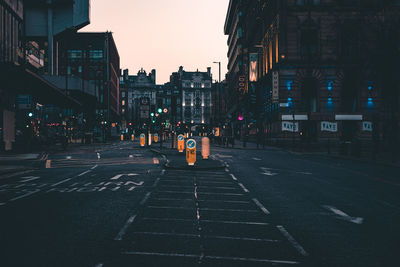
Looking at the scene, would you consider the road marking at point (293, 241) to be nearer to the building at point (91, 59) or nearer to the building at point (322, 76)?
the building at point (322, 76)

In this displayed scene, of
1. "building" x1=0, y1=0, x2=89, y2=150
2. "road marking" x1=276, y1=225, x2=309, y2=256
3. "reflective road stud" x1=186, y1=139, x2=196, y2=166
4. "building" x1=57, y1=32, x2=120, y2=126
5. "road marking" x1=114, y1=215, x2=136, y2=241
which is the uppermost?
"building" x1=57, y1=32, x2=120, y2=126

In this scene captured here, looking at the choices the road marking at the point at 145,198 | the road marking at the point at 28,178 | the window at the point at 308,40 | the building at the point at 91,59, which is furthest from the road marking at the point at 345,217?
the building at the point at 91,59

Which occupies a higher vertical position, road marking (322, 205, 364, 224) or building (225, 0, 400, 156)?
building (225, 0, 400, 156)

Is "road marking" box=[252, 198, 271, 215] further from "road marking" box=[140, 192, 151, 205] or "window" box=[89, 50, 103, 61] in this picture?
"window" box=[89, 50, 103, 61]

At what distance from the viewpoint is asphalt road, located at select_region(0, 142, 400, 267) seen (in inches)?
236

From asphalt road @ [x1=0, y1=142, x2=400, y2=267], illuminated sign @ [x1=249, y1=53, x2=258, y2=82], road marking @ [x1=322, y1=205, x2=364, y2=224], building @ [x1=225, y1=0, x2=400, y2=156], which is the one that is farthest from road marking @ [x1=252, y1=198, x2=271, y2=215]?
illuminated sign @ [x1=249, y1=53, x2=258, y2=82]

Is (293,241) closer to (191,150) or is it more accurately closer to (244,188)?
(244,188)

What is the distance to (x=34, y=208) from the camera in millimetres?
9938

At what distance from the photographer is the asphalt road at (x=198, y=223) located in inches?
236

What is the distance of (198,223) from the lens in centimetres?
837

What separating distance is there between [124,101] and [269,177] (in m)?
179

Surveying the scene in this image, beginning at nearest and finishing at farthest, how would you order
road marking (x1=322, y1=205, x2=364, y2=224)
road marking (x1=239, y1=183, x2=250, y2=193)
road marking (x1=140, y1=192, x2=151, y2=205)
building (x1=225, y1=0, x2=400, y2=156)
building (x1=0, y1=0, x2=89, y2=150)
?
road marking (x1=322, y1=205, x2=364, y2=224)
road marking (x1=140, y1=192, x2=151, y2=205)
road marking (x1=239, y1=183, x2=250, y2=193)
building (x1=0, y1=0, x2=89, y2=150)
building (x1=225, y1=0, x2=400, y2=156)

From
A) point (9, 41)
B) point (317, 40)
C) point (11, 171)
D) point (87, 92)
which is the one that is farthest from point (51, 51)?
point (11, 171)

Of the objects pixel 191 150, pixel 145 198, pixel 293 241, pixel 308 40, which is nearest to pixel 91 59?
pixel 308 40
